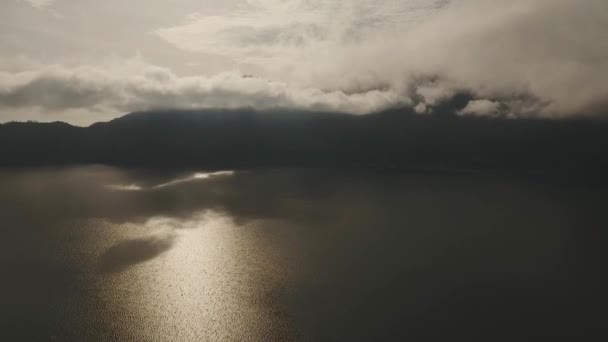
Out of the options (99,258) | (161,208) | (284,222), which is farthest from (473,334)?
(161,208)

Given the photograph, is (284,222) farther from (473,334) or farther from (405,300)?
(473,334)

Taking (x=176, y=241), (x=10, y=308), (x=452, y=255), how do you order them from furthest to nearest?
(x=176, y=241)
(x=452, y=255)
(x=10, y=308)

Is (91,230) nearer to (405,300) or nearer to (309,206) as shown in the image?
(309,206)

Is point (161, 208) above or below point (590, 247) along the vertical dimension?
above

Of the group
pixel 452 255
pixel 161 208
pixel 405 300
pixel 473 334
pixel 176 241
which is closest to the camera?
pixel 473 334

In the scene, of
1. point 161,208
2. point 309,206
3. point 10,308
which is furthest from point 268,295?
point 161,208

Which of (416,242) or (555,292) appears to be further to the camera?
(416,242)
